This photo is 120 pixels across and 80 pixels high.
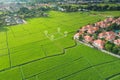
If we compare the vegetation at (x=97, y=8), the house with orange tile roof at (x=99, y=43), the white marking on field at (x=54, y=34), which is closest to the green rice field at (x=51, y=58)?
the white marking on field at (x=54, y=34)

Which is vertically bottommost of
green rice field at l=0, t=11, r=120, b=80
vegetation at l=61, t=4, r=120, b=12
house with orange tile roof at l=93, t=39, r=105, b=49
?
green rice field at l=0, t=11, r=120, b=80

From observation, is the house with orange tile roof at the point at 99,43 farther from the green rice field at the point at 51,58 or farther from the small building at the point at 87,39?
the green rice field at the point at 51,58

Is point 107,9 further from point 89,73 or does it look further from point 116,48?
point 89,73

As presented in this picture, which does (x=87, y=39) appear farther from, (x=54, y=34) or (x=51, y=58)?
(x=54, y=34)

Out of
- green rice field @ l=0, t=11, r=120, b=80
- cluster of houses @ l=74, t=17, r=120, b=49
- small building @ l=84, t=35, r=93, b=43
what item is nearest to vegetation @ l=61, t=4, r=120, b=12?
cluster of houses @ l=74, t=17, r=120, b=49

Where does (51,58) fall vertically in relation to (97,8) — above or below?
below

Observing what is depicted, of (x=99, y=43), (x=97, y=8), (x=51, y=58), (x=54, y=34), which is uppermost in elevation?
(x=97, y=8)

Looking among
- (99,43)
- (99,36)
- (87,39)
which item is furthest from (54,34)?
(99,43)

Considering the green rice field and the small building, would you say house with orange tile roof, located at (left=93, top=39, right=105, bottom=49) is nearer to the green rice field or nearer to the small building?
the small building
